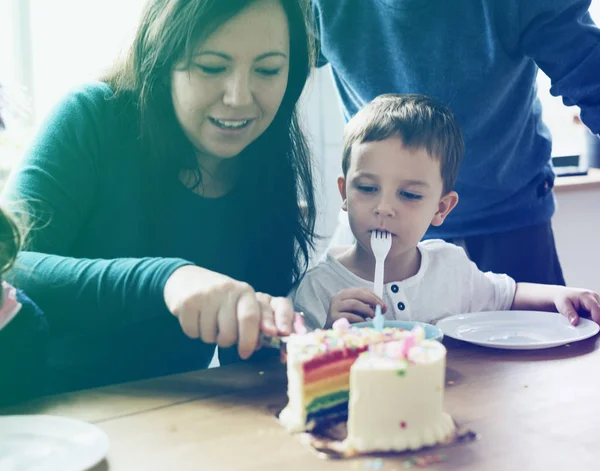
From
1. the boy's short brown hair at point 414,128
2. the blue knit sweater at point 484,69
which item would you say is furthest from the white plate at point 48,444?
the blue knit sweater at point 484,69

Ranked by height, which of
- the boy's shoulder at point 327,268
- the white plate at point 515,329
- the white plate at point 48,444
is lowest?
the white plate at point 515,329

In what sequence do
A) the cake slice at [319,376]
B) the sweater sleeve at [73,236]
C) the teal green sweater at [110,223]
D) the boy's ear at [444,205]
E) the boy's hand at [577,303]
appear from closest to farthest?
the cake slice at [319,376], the sweater sleeve at [73,236], the teal green sweater at [110,223], the boy's hand at [577,303], the boy's ear at [444,205]

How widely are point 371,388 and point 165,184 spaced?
0.64m

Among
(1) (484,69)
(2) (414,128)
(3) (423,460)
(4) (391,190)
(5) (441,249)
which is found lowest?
(3) (423,460)

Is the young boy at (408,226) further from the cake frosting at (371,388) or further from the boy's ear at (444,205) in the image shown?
the cake frosting at (371,388)

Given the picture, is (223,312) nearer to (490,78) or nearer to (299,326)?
(299,326)

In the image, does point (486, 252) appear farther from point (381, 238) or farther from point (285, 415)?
point (285, 415)

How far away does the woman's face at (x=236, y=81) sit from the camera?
48.6 inches

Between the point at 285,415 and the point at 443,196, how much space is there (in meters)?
0.70

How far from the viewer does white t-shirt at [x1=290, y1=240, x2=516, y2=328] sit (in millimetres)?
1419

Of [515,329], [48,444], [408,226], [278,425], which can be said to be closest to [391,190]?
[408,226]

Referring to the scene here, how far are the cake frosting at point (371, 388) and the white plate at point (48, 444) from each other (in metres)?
0.24

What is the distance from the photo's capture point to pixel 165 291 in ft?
3.31

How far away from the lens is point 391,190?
1.39 m
